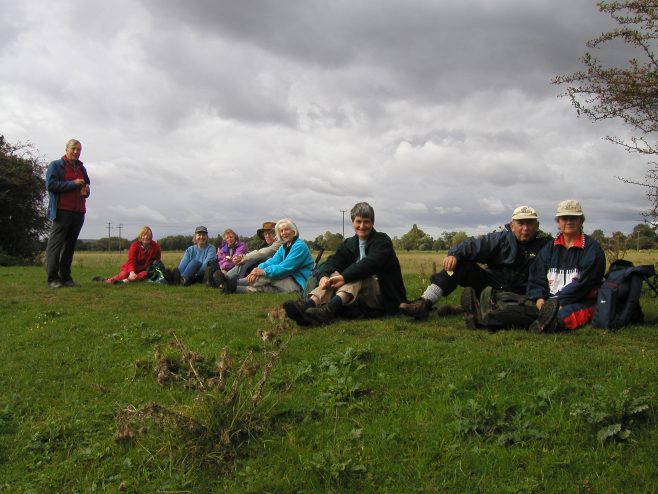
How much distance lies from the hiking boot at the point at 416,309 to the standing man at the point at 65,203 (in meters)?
7.23

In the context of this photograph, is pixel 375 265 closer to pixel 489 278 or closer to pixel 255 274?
pixel 489 278

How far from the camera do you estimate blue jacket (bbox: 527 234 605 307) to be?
6336 millimetres

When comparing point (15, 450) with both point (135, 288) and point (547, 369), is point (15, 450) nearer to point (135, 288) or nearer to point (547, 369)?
point (547, 369)

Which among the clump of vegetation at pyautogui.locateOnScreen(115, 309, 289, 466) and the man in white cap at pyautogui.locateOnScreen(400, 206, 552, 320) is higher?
the man in white cap at pyautogui.locateOnScreen(400, 206, 552, 320)

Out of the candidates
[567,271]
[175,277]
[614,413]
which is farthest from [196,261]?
[614,413]

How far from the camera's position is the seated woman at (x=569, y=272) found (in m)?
6.27

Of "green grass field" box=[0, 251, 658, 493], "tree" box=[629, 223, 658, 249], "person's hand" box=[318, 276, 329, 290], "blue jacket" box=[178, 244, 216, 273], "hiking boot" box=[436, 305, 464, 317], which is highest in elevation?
"tree" box=[629, 223, 658, 249]

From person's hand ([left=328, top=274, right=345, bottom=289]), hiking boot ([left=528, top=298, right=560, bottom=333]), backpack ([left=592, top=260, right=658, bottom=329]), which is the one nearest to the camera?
hiking boot ([left=528, top=298, right=560, bottom=333])

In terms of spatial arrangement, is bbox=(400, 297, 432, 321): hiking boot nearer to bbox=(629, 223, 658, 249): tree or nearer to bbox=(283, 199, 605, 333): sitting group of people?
bbox=(283, 199, 605, 333): sitting group of people

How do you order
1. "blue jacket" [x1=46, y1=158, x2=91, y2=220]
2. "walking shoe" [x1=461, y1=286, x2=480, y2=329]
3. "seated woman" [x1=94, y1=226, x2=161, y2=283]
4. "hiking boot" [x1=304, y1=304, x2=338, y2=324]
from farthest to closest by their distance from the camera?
1. "seated woman" [x1=94, y1=226, x2=161, y2=283]
2. "blue jacket" [x1=46, y1=158, x2=91, y2=220]
3. "hiking boot" [x1=304, y1=304, x2=338, y2=324]
4. "walking shoe" [x1=461, y1=286, x2=480, y2=329]

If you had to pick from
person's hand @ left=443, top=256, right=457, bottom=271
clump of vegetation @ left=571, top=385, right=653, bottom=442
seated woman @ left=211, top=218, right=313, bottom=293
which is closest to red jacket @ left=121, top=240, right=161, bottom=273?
seated woman @ left=211, top=218, right=313, bottom=293

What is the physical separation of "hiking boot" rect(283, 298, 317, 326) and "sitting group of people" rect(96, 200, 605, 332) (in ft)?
0.04

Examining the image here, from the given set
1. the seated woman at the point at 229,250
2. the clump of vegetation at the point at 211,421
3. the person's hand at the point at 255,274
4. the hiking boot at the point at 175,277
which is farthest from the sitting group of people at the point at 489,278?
the hiking boot at the point at 175,277

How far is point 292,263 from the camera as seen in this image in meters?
10.5
